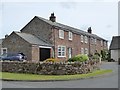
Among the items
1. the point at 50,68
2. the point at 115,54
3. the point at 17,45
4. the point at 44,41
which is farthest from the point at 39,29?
the point at 115,54

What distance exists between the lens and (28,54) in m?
35.1

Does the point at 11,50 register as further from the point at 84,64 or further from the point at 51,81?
the point at 51,81

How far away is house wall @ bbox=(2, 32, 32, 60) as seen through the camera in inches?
1382

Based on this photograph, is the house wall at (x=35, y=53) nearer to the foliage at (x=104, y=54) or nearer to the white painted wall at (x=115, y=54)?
the foliage at (x=104, y=54)

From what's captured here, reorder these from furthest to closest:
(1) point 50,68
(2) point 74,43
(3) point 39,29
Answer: (2) point 74,43
(3) point 39,29
(1) point 50,68

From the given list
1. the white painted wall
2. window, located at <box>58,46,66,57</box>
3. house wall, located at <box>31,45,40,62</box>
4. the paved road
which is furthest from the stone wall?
the white painted wall

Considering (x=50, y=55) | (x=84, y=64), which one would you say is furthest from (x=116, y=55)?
(x=84, y=64)

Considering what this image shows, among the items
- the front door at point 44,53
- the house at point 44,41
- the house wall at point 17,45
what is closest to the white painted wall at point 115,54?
the house at point 44,41

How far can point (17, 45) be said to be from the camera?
3656 cm

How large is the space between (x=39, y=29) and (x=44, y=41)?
2527mm

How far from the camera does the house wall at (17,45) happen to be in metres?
35.1

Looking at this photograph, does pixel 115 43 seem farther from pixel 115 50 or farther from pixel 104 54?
pixel 104 54

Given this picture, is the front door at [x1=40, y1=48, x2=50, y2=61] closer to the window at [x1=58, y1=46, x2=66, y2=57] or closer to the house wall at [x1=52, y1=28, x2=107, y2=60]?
the house wall at [x1=52, y1=28, x2=107, y2=60]

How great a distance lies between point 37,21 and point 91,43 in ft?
60.8
